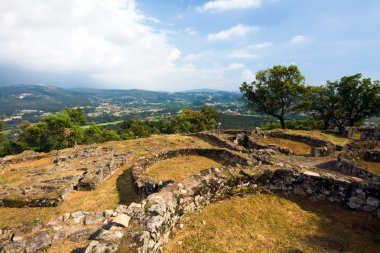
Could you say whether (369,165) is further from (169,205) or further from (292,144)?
(169,205)

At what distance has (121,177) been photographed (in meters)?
16.5

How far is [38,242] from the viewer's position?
679cm

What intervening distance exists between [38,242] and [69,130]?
52130mm

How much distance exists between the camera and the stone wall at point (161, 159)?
11971 mm

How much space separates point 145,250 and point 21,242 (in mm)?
4705

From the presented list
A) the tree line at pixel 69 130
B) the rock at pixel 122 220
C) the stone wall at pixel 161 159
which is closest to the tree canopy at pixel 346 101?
the stone wall at pixel 161 159

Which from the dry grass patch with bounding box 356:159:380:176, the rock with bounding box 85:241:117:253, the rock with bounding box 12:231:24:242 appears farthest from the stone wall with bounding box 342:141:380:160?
the rock with bounding box 12:231:24:242

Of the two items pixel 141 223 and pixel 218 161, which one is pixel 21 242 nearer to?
pixel 141 223

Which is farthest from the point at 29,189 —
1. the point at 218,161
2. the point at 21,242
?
the point at 218,161

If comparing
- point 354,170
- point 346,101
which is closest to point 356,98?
point 346,101

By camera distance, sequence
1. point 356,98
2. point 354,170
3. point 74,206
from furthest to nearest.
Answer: point 356,98, point 354,170, point 74,206

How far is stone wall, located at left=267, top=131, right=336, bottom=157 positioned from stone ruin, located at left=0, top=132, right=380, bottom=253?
12717mm

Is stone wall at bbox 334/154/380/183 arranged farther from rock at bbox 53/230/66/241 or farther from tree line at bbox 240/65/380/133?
tree line at bbox 240/65/380/133

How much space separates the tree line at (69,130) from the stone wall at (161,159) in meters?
35.0
